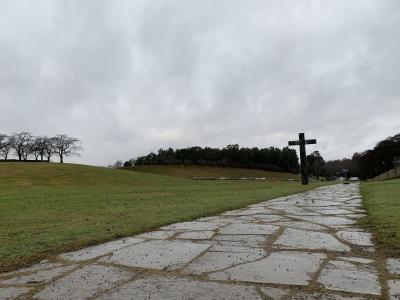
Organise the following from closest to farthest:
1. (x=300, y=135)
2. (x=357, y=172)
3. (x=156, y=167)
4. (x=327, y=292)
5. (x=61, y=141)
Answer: (x=327, y=292), (x=300, y=135), (x=156, y=167), (x=61, y=141), (x=357, y=172)

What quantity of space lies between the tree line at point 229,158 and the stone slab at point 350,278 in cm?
9042

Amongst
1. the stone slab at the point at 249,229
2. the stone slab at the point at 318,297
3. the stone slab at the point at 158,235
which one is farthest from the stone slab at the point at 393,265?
the stone slab at the point at 158,235

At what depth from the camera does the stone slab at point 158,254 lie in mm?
4355

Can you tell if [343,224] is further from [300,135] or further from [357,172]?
[357,172]

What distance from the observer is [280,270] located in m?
3.94

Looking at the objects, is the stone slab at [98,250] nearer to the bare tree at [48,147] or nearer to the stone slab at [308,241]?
the stone slab at [308,241]

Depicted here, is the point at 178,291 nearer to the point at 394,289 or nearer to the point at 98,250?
the point at 394,289

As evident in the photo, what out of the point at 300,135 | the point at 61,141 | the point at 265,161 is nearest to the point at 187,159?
the point at 265,161

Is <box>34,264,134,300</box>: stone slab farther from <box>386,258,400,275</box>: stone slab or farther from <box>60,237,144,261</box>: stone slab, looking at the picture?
<box>386,258,400,275</box>: stone slab

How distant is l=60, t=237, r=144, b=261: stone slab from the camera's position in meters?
4.89

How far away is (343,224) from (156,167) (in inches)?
3263

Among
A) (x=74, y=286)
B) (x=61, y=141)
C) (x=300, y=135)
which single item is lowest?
(x=74, y=286)

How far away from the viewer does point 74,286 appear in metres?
3.63

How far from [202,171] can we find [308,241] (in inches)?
3337
